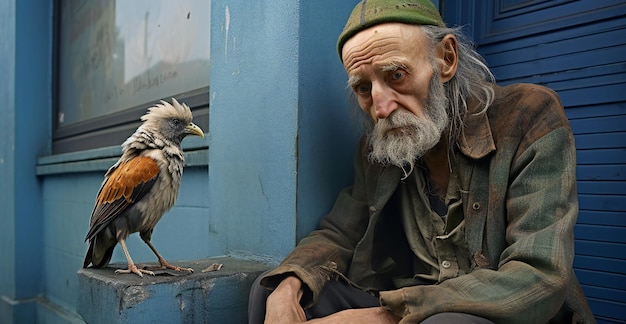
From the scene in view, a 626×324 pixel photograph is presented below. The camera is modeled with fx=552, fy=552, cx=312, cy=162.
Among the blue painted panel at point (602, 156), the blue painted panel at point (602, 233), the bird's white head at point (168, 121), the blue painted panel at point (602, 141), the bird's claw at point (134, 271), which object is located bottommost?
the bird's claw at point (134, 271)

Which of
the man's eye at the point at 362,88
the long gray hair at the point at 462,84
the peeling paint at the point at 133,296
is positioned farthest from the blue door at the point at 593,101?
the peeling paint at the point at 133,296

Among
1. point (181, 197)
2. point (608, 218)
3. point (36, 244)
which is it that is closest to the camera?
point (608, 218)

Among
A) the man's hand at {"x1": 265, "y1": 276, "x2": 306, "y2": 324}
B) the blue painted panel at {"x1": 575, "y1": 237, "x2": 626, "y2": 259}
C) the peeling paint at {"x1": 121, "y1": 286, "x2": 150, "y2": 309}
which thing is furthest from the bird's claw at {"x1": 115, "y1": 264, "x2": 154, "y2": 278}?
the blue painted panel at {"x1": 575, "y1": 237, "x2": 626, "y2": 259}

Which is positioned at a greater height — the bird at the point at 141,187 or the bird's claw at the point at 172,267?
the bird at the point at 141,187

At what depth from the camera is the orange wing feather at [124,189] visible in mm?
2047

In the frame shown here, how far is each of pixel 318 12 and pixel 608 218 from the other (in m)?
1.42

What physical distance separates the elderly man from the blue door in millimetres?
368

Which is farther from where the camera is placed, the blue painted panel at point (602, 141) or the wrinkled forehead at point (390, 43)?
the blue painted panel at point (602, 141)

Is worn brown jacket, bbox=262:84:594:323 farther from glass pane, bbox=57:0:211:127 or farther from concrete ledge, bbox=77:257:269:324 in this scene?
glass pane, bbox=57:0:211:127

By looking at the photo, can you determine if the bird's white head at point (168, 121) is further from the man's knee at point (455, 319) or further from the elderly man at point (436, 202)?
the man's knee at point (455, 319)

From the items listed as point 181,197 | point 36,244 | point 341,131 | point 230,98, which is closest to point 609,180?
point 341,131

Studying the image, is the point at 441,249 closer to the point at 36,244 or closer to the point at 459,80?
the point at 459,80

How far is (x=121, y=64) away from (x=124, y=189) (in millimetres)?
3611

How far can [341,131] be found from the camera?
7.79 ft
